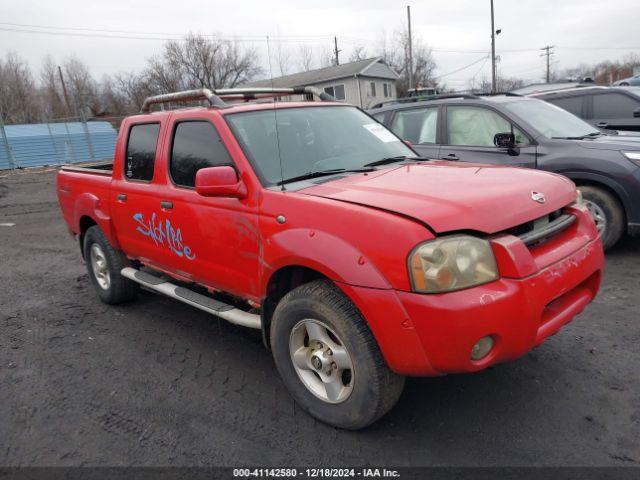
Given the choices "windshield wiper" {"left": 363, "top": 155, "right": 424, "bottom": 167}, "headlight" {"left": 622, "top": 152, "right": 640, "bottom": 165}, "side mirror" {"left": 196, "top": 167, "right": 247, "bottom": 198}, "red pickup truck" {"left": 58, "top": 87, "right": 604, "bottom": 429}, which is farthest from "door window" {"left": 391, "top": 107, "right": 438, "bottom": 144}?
"side mirror" {"left": 196, "top": 167, "right": 247, "bottom": 198}

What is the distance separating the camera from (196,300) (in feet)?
12.1

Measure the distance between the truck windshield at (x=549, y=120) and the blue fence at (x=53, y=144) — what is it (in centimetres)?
2332

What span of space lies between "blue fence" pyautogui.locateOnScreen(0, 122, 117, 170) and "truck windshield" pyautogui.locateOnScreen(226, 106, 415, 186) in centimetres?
2416

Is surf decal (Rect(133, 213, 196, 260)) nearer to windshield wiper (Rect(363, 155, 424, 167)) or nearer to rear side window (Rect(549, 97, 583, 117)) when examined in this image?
windshield wiper (Rect(363, 155, 424, 167))

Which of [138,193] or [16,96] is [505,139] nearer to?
[138,193]

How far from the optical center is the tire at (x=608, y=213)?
539cm

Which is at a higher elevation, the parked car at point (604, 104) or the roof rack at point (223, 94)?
the roof rack at point (223, 94)

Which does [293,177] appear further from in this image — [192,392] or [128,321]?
[128,321]

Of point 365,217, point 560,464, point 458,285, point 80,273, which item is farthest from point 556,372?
point 80,273

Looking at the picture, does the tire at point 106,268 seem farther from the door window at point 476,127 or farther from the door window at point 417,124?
the door window at point 476,127

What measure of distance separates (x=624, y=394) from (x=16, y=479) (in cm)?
342

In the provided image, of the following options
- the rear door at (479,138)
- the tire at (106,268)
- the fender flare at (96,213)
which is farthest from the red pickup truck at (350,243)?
the rear door at (479,138)

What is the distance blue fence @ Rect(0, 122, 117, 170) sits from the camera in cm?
2426

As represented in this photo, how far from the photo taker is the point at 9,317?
497 centimetres
